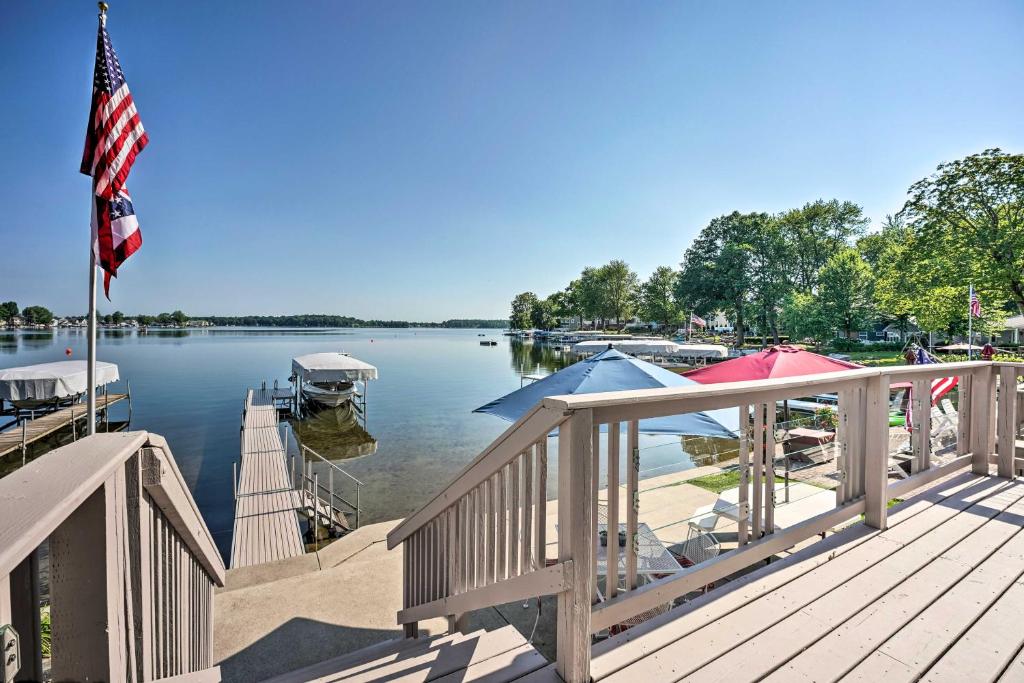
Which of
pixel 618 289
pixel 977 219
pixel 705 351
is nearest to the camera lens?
pixel 977 219

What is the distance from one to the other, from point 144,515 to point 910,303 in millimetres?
35364

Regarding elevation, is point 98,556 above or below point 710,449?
above

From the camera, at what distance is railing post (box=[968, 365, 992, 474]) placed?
382 centimetres

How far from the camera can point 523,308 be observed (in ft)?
448

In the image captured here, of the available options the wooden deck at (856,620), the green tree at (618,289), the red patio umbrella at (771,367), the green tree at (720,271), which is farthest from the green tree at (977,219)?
the green tree at (618,289)

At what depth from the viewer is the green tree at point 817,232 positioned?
145 ft

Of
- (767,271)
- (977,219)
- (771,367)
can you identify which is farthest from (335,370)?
(767,271)

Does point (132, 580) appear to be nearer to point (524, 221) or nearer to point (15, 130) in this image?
point (15, 130)

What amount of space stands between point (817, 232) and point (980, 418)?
1978 inches

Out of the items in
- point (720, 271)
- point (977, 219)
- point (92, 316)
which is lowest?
point (92, 316)

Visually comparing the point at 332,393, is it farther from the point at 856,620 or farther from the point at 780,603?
the point at 856,620

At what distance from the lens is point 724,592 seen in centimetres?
216

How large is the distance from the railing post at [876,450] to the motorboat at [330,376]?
65.9ft

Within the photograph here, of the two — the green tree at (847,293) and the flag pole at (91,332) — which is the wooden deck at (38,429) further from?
the green tree at (847,293)
